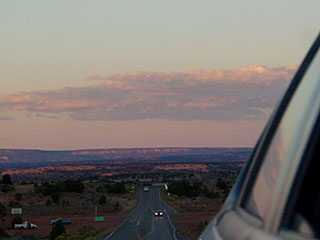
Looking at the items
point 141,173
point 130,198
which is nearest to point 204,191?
point 130,198

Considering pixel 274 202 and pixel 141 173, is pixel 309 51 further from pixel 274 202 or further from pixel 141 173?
pixel 141 173

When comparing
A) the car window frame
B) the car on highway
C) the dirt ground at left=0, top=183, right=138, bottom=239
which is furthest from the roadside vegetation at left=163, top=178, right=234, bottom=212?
the car on highway

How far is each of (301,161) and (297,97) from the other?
20.1 inches

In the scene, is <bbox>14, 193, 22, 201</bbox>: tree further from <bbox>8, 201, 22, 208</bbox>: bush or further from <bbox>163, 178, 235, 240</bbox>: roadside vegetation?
<bbox>163, 178, 235, 240</bbox>: roadside vegetation

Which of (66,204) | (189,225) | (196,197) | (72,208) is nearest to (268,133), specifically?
(189,225)

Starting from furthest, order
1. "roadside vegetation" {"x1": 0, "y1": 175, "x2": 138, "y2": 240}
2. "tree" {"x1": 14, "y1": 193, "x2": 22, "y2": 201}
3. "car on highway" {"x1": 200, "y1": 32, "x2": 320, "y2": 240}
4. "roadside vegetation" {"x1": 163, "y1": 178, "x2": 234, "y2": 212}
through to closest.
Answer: "tree" {"x1": 14, "y1": 193, "x2": 22, "y2": 201} → "roadside vegetation" {"x1": 163, "y1": 178, "x2": 234, "y2": 212} → "roadside vegetation" {"x1": 0, "y1": 175, "x2": 138, "y2": 240} → "car on highway" {"x1": 200, "y1": 32, "x2": 320, "y2": 240}

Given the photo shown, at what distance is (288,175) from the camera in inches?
72.0

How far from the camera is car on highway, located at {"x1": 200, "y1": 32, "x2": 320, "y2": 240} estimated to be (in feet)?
5.89

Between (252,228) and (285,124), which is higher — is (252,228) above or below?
below

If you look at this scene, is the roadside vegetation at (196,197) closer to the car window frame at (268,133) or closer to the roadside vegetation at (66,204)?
the roadside vegetation at (66,204)

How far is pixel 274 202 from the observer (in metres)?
1.88

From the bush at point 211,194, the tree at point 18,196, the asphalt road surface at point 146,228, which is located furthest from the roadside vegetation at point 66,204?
the bush at point 211,194

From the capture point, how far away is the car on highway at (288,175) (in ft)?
5.89

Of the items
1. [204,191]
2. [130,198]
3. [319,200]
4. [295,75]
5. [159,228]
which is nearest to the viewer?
[319,200]
